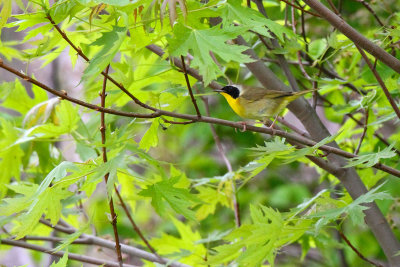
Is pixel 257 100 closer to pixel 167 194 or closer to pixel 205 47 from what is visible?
pixel 167 194

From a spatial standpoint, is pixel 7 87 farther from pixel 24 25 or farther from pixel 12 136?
pixel 12 136

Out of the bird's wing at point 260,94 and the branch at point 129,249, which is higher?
the bird's wing at point 260,94

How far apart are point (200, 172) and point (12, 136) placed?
6.59ft

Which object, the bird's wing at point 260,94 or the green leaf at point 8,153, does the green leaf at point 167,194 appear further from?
the green leaf at point 8,153

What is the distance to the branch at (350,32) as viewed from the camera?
1.03 meters

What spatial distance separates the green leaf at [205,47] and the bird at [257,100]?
56cm

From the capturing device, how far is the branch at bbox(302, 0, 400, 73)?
3.39 ft

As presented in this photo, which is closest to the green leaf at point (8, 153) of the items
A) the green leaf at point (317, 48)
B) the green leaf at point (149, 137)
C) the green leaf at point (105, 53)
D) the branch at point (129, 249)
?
the branch at point (129, 249)

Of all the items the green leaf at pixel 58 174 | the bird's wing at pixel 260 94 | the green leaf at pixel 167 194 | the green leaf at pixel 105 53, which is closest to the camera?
the green leaf at pixel 105 53

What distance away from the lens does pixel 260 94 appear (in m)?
1.73

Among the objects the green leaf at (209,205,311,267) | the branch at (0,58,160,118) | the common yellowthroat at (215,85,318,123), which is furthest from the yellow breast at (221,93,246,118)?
the branch at (0,58,160,118)

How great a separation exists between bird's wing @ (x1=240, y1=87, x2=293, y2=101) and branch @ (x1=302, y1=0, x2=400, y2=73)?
0.42 metres

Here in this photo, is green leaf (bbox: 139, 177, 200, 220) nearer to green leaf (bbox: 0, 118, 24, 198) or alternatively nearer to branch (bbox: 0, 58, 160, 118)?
branch (bbox: 0, 58, 160, 118)

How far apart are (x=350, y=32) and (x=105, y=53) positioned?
0.48 m
